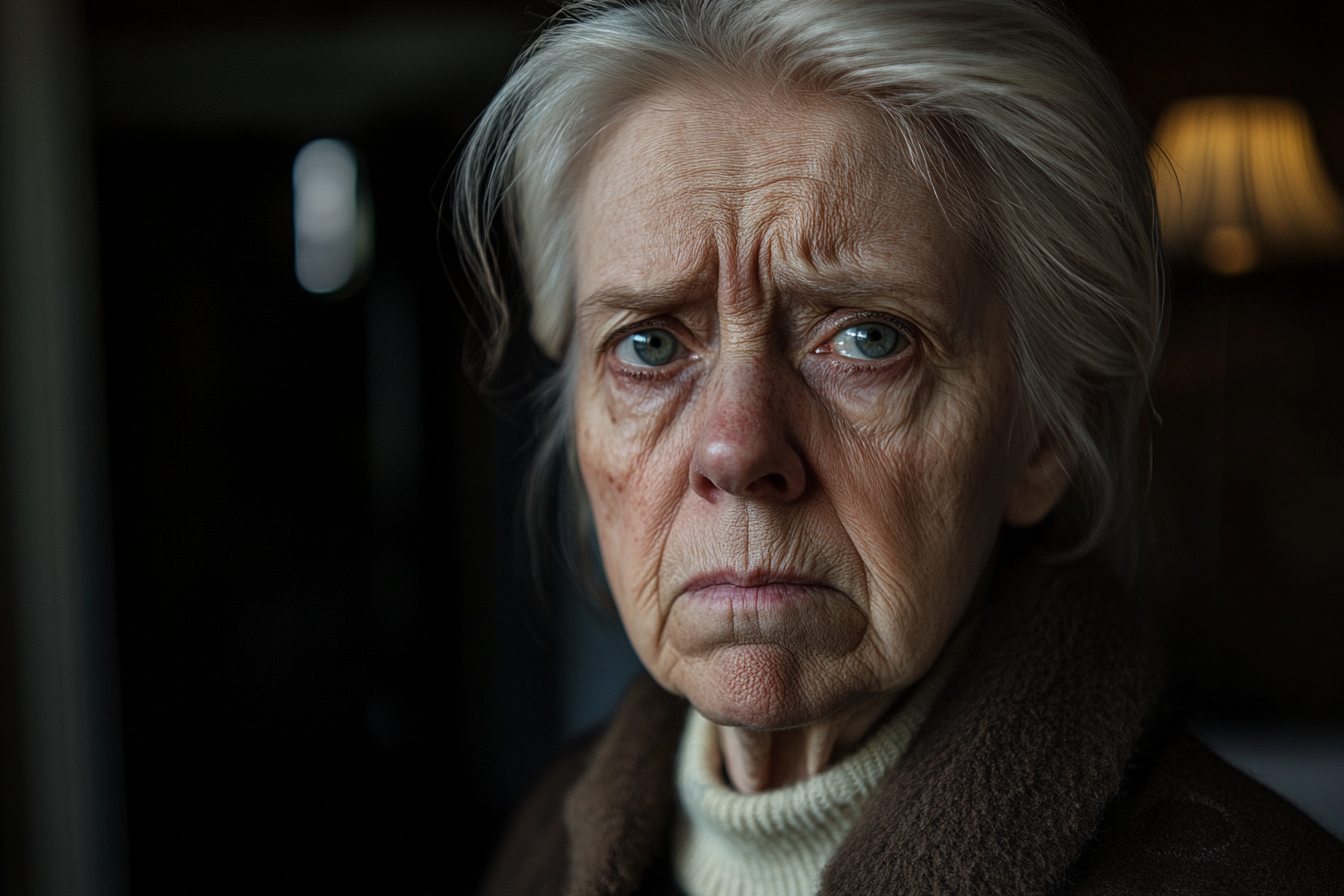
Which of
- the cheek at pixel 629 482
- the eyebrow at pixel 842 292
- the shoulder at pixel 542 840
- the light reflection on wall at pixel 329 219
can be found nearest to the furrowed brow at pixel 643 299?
the eyebrow at pixel 842 292

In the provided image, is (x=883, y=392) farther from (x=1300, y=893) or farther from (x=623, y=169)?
(x=1300, y=893)

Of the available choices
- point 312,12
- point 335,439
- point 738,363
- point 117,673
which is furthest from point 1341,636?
point 312,12

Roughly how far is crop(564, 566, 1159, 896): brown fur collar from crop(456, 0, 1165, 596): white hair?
4.5 inches

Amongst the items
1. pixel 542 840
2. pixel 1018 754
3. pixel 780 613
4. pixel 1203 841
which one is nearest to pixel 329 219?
pixel 542 840

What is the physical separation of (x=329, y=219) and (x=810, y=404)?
2.14 m

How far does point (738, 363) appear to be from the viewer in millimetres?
875

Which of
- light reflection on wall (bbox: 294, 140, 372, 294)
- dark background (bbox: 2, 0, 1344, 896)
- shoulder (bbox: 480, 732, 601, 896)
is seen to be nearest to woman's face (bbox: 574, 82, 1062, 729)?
shoulder (bbox: 480, 732, 601, 896)

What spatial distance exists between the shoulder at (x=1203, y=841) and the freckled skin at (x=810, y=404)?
0.74 ft

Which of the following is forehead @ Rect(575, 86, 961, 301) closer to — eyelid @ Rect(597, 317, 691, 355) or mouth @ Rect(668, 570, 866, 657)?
eyelid @ Rect(597, 317, 691, 355)

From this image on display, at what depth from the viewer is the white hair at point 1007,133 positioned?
86 cm

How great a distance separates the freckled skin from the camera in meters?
0.86

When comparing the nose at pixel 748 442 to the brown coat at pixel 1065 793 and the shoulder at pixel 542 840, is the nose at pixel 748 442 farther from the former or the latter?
the shoulder at pixel 542 840

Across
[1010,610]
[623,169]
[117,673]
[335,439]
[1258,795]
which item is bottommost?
[117,673]

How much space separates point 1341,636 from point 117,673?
3.09 meters
